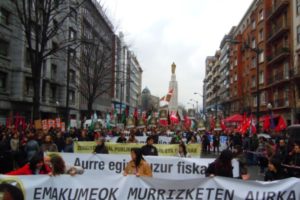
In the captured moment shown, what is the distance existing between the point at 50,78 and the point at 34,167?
4196 cm

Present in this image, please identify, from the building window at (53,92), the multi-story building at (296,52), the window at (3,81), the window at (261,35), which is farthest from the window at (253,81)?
the window at (3,81)

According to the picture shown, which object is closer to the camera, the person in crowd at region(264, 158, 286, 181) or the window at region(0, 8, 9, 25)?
the person in crowd at region(264, 158, 286, 181)

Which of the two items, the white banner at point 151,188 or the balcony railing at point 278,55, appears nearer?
the white banner at point 151,188

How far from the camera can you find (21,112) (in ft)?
135

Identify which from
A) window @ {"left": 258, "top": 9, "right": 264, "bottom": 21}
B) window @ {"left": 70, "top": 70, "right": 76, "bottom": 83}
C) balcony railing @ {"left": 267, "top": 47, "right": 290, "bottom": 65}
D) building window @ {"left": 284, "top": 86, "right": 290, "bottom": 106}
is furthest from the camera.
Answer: window @ {"left": 258, "top": 9, "right": 264, "bottom": 21}

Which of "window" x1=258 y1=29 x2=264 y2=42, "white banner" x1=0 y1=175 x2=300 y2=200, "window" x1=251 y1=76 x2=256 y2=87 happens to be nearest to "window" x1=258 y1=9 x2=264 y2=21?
"window" x1=258 y1=29 x2=264 y2=42

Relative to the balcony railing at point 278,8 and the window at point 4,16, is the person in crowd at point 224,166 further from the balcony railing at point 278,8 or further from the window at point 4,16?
the balcony railing at point 278,8

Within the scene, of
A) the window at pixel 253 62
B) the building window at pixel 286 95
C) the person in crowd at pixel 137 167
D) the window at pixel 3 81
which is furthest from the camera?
the window at pixel 253 62

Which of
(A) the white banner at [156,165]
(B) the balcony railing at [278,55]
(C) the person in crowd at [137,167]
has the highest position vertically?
(B) the balcony railing at [278,55]

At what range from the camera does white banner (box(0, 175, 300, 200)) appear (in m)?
6.64

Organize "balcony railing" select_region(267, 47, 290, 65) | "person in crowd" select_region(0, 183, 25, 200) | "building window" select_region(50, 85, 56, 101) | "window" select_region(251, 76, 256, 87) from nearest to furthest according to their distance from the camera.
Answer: "person in crowd" select_region(0, 183, 25, 200) → "balcony railing" select_region(267, 47, 290, 65) → "building window" select_region(50, 85, 56, 101) → "window" select_region(251, 76, 256, 87)

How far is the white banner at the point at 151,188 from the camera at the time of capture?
21.8 feet

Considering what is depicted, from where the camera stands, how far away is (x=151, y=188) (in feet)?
22.2

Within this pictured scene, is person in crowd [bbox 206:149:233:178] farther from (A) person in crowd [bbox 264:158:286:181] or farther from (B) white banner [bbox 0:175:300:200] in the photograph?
(A) person in crowd [bbox 264:158:286:181]
